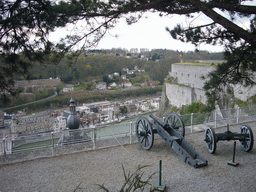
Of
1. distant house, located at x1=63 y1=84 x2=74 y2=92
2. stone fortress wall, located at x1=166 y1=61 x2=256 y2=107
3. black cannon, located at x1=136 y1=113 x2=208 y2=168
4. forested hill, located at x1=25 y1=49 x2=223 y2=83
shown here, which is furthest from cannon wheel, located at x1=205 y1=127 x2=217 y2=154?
distant house, located at x1=63 y1=84 x2=74 y2=92

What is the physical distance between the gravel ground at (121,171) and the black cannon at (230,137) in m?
0.14

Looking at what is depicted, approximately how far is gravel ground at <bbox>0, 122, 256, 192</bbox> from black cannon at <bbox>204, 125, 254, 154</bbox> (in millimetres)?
143

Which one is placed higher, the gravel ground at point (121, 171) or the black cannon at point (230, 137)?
the black cannon at point (230, 137)

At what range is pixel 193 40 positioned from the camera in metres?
4.13

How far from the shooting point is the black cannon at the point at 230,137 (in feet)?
13.8

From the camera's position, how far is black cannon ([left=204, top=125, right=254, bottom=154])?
4.19 metres

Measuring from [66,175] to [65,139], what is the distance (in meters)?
1.56

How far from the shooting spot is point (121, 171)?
12.1ft

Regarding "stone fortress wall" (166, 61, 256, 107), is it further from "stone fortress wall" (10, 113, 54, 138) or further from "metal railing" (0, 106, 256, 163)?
"metal railing" (0, 106, 256, 163)

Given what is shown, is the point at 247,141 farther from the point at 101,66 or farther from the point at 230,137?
the point at 101,66

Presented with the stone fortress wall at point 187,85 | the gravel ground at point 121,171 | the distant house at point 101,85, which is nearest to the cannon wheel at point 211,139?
the gravel ground at point 121,171

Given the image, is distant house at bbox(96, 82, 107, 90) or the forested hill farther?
distant house at bbox(96, 82, 107, 90)

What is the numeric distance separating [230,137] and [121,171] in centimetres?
214

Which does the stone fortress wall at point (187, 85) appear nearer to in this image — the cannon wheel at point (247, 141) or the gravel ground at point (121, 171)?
the cannon wheel at point (247, 141)
